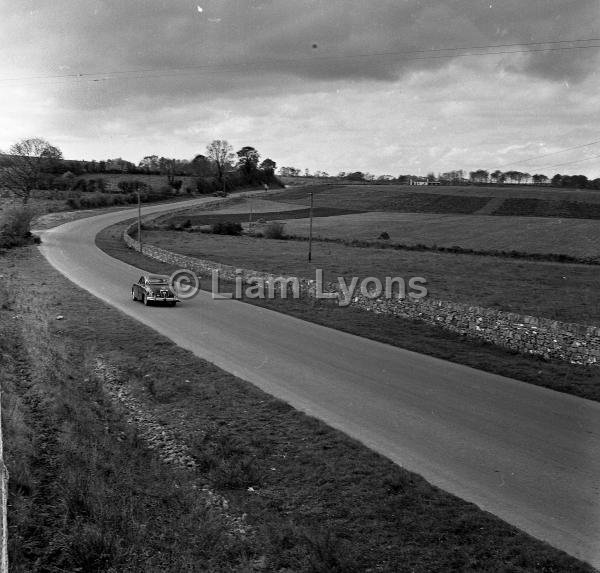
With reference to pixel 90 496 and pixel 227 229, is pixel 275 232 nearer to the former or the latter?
pixel 227 229

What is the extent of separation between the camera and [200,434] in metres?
11.1

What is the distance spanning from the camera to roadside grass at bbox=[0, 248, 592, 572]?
22.1ft

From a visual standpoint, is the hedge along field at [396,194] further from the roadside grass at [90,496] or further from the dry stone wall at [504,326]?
the roadside grass at [90,496]

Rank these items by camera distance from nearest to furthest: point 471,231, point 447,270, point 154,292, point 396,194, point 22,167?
point 154,292, point 447,270, point 471,231, point 22,167, point 396,194

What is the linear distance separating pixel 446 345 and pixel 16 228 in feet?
153

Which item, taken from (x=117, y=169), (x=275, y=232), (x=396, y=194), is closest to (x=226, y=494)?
(x=275, y=232)

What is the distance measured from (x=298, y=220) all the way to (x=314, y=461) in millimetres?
71114

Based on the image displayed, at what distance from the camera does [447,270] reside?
1393 inches

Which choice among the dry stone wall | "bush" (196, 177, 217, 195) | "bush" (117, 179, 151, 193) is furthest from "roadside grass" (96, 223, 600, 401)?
"bush" (196, 177, 217, 195)

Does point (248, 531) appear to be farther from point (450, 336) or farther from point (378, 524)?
point (450, 336)

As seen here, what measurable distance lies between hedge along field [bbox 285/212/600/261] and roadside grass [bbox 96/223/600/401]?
88.4ft

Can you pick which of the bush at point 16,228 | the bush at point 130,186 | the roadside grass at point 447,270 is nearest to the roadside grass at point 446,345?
the roadside grass at point 447,270

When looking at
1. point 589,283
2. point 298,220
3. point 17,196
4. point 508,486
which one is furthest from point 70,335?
point 17,196

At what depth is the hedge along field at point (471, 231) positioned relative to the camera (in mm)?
48469
